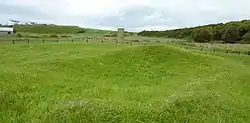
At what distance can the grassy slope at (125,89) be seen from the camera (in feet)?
55.8

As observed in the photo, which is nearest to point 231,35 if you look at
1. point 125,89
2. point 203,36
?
point 203,36

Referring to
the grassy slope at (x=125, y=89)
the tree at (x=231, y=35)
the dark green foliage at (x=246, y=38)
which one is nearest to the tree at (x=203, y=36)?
the tree at (x=231, y=35)

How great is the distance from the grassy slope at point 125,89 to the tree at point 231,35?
196 ft

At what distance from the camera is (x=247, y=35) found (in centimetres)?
10138

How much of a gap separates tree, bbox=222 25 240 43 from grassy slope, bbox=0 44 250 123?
196 ft

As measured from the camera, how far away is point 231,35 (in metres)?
104

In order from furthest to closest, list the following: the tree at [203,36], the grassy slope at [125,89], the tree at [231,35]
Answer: the tree at [203,36] → the tree at [231,35] → the grassy slope at [125,89]

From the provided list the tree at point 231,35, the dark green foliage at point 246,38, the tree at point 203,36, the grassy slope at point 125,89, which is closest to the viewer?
the grassy slope at point 125,89

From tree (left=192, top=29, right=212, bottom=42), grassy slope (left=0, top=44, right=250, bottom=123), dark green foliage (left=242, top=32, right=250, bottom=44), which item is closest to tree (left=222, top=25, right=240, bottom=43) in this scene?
dark green foliage (left=242, top=32, right=250, bottom=44)

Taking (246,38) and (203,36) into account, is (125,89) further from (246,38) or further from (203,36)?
(203,36)

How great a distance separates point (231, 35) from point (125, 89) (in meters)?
83.1

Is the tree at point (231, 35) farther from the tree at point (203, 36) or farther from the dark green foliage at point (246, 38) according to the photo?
the tree at point (203, 36)

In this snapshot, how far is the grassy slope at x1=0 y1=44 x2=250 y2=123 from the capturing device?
55.8ft

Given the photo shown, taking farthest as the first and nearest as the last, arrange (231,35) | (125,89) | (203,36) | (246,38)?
(203,36), (231,35), (246,38), (125,89)
